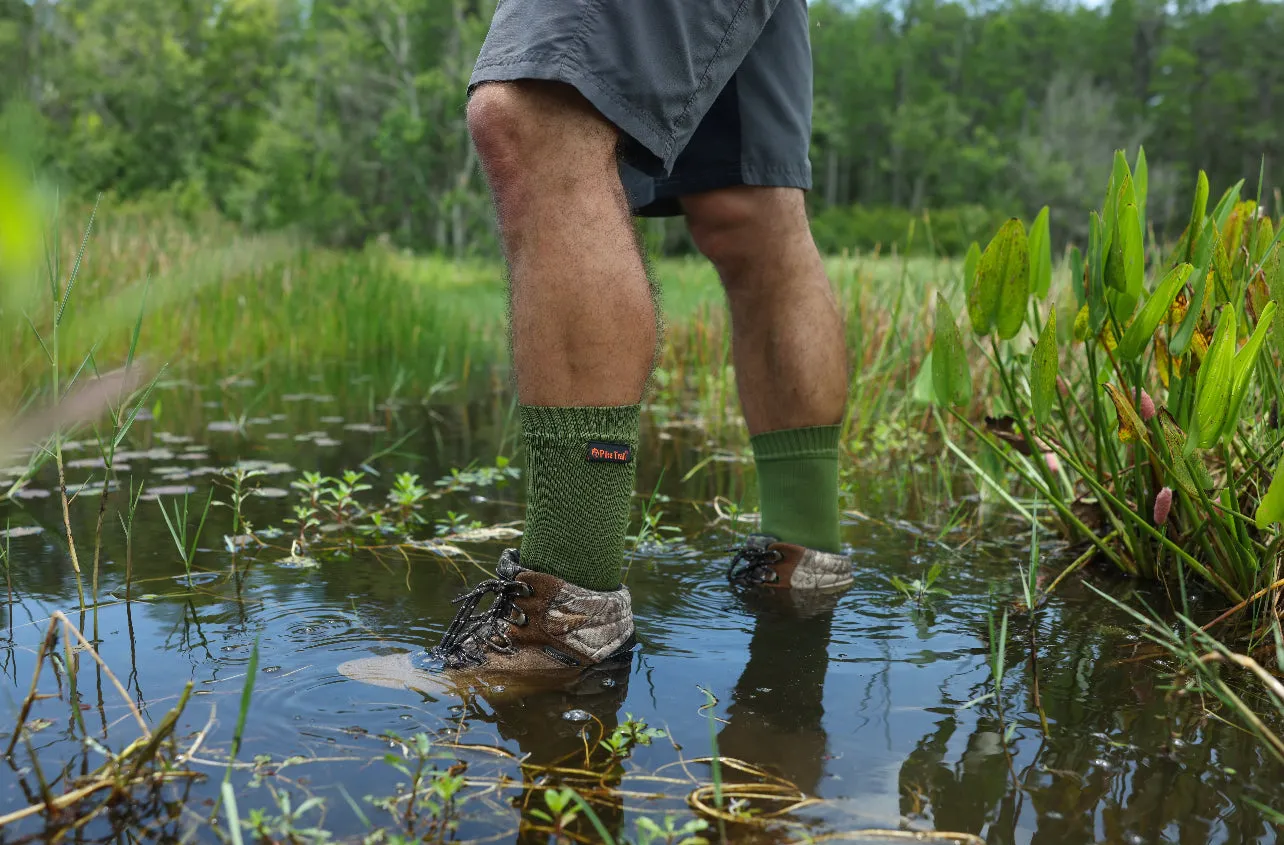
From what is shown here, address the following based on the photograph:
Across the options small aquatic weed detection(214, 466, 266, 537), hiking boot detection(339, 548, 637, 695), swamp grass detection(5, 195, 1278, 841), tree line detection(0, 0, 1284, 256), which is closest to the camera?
hiking boot detection(339, 548, 637, 695)

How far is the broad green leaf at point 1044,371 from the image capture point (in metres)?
1.58

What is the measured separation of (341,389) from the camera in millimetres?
4957

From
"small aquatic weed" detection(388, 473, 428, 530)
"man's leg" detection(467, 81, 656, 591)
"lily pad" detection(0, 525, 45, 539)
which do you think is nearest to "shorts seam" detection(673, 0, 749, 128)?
"man's leg" detection(467, 81, 656, 591)

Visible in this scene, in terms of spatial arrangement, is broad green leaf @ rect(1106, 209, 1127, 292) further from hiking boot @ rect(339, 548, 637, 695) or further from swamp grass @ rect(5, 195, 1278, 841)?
Answer: hiking boot @ rect(339, 548, 637, 695)

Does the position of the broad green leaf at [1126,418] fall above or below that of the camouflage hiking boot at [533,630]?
above

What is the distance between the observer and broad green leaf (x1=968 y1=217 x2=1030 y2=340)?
1.77m

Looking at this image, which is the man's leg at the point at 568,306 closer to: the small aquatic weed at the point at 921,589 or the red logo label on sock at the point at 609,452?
the red logo label on sock at the point at 609,452

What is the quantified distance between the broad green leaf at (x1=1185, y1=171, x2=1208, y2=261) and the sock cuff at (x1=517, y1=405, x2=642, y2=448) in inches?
38.8

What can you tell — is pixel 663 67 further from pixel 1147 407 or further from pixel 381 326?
pixel 381 326

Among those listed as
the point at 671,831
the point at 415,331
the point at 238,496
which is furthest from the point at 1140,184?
the point at 415,331

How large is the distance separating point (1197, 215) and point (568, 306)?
1.07m

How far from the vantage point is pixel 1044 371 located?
164 cm

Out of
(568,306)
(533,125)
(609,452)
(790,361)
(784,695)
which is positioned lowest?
(784,695)

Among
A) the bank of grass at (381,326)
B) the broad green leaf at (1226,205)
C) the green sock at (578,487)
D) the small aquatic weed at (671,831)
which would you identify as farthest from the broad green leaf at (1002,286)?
the bank of grass at (381,326)
